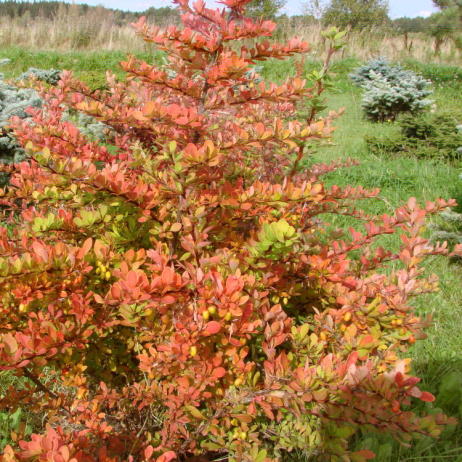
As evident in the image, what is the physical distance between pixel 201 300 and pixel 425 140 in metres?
5.63

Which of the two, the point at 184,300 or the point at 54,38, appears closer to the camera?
the point at 184,300

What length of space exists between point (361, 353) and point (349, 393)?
0.87ft

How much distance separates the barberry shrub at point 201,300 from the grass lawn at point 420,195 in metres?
0.29

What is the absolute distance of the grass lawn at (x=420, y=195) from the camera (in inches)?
66.2

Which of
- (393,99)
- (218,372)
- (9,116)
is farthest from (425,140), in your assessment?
(218,372)

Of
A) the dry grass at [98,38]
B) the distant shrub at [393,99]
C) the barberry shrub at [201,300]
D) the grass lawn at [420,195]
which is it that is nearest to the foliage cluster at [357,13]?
the dry grass at [98,38]

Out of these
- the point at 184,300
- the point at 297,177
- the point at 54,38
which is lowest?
the point at 184,300

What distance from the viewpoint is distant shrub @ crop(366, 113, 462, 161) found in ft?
18.2

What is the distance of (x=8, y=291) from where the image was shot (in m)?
1.36

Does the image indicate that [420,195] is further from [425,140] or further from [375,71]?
[375,71]

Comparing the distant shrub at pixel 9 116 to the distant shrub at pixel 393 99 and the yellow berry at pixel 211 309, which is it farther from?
the distant shrub at pixel 393 99

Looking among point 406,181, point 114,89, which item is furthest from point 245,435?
point 406,181

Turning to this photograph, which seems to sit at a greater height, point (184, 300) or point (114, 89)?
point (114, 89)

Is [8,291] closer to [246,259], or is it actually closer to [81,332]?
[81,332]
